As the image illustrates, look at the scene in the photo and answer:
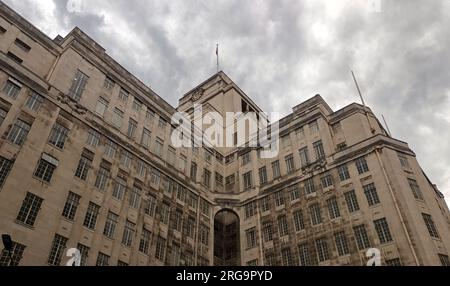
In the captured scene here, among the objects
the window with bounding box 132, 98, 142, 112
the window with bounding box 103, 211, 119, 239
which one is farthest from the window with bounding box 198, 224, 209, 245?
the window with bounding box 132, 98, 142, 112

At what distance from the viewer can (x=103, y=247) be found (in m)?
34.7

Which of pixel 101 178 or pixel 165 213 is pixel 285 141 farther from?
pixel 101 178

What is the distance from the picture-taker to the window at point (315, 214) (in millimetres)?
42719

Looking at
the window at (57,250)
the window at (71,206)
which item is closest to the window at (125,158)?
the window at (71,206)

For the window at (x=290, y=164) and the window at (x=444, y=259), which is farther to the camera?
the window at (x=290, y=164)

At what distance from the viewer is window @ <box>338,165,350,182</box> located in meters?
43.3

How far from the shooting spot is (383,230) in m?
37.2

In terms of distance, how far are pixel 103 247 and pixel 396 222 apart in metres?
28.6

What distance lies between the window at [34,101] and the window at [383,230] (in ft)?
117

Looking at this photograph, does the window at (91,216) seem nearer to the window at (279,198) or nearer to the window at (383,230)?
the window at (279,198)

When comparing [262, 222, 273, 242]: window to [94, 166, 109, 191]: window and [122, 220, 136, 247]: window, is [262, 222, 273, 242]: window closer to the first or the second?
[122, 220, 136, 247]: window

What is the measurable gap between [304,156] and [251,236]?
1268 cm
